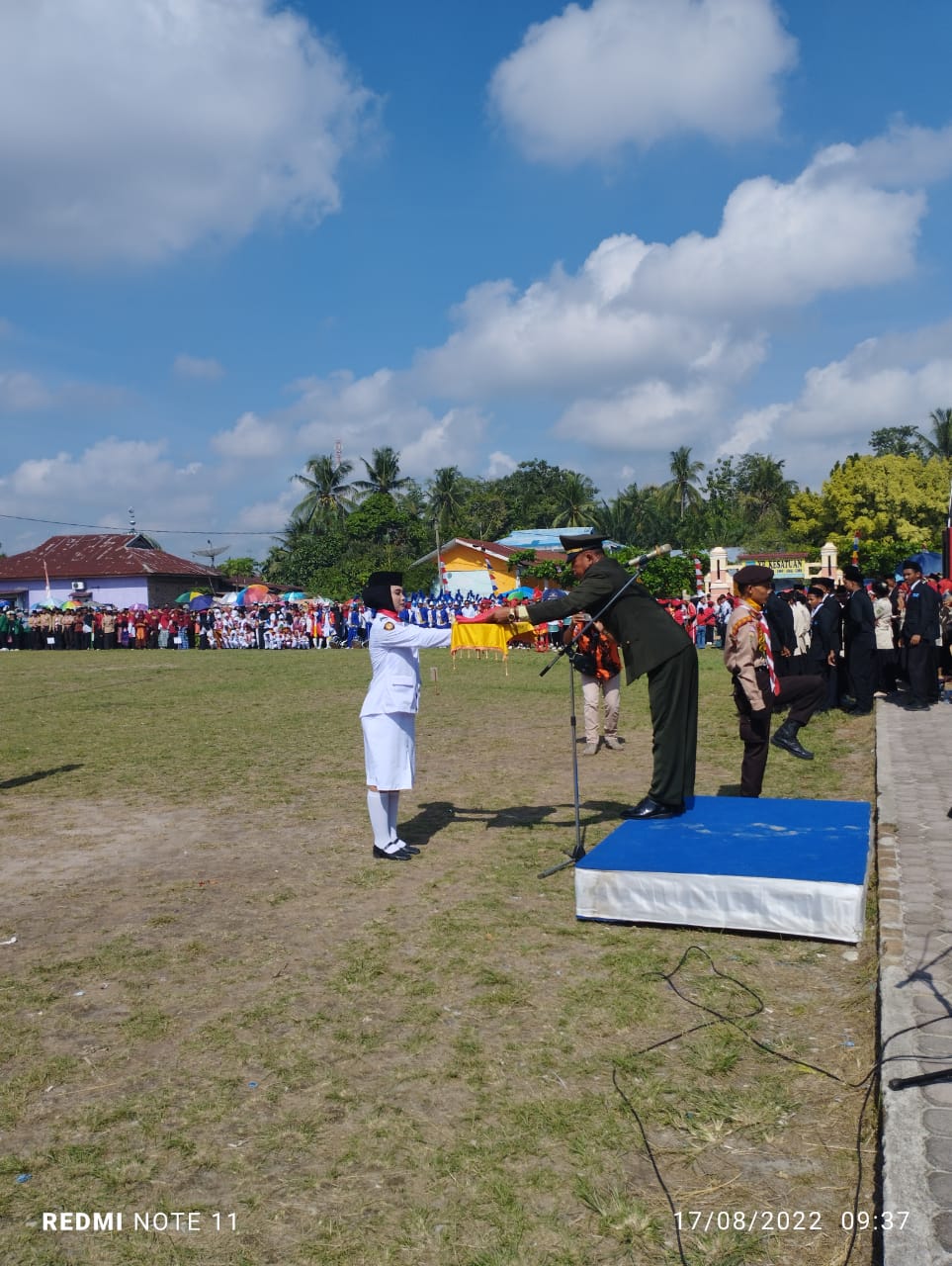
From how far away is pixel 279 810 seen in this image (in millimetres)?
9102

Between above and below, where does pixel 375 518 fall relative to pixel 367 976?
above

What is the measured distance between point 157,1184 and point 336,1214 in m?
0.64

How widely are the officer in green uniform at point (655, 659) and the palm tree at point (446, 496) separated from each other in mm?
69671

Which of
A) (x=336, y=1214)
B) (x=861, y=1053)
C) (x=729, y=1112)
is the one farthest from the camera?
(x=861, y=1053)

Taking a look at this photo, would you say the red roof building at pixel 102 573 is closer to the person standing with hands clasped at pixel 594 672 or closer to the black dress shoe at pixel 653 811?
the person standing with hands clasped at pixel 594 672

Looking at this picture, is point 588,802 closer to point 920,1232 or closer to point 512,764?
point 512,764

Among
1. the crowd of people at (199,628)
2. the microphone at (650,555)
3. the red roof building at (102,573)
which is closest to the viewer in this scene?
the microphone at (650,555)

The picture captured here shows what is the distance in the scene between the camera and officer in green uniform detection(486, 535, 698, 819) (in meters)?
6.86

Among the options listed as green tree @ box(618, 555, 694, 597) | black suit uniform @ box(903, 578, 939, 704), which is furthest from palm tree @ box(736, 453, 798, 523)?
black suit uniform @ box(903, 578, 939, 704)

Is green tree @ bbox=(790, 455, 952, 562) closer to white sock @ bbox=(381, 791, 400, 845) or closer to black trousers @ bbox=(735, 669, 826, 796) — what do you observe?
black trousers @ bbox=(735, 669, 826, 796)

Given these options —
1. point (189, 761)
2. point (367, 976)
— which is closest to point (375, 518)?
point (189, 761)

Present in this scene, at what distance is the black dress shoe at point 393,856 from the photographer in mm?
7277

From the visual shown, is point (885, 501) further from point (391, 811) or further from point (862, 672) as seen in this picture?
point (391, 811)

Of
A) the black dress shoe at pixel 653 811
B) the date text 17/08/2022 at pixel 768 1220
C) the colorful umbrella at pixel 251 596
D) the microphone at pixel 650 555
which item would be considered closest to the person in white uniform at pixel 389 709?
the microphone at pixel 650 555
